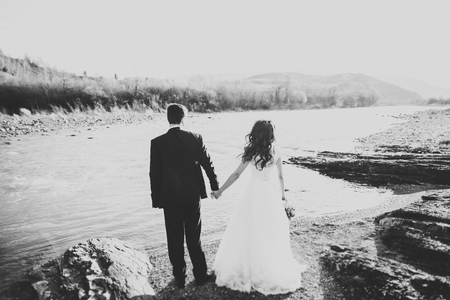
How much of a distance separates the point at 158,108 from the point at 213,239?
943 inches

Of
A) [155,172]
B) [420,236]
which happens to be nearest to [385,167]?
[420,236]

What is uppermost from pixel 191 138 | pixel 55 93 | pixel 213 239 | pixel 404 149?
pixel 55 93

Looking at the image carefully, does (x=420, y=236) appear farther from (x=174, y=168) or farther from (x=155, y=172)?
(x=155, y=172)

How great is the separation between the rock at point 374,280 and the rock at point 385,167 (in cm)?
540

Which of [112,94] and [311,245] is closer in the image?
[311,245]

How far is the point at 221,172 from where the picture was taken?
1122 centimetres

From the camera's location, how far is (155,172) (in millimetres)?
3988

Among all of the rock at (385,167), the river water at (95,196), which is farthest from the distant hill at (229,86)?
the rock at (385,167)

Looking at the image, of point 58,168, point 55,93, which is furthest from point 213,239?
point 55,93

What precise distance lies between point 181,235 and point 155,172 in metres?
0.85

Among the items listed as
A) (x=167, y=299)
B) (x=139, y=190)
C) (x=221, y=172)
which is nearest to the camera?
(x=167, y=299)

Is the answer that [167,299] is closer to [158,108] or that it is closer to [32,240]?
[32,240]

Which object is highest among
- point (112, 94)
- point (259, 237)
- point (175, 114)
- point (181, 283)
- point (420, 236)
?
point (112, 94)

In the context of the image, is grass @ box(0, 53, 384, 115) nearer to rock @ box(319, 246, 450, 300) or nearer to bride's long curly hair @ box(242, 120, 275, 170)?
bride's long curly hair @ box(242, 120, 275, 170)
